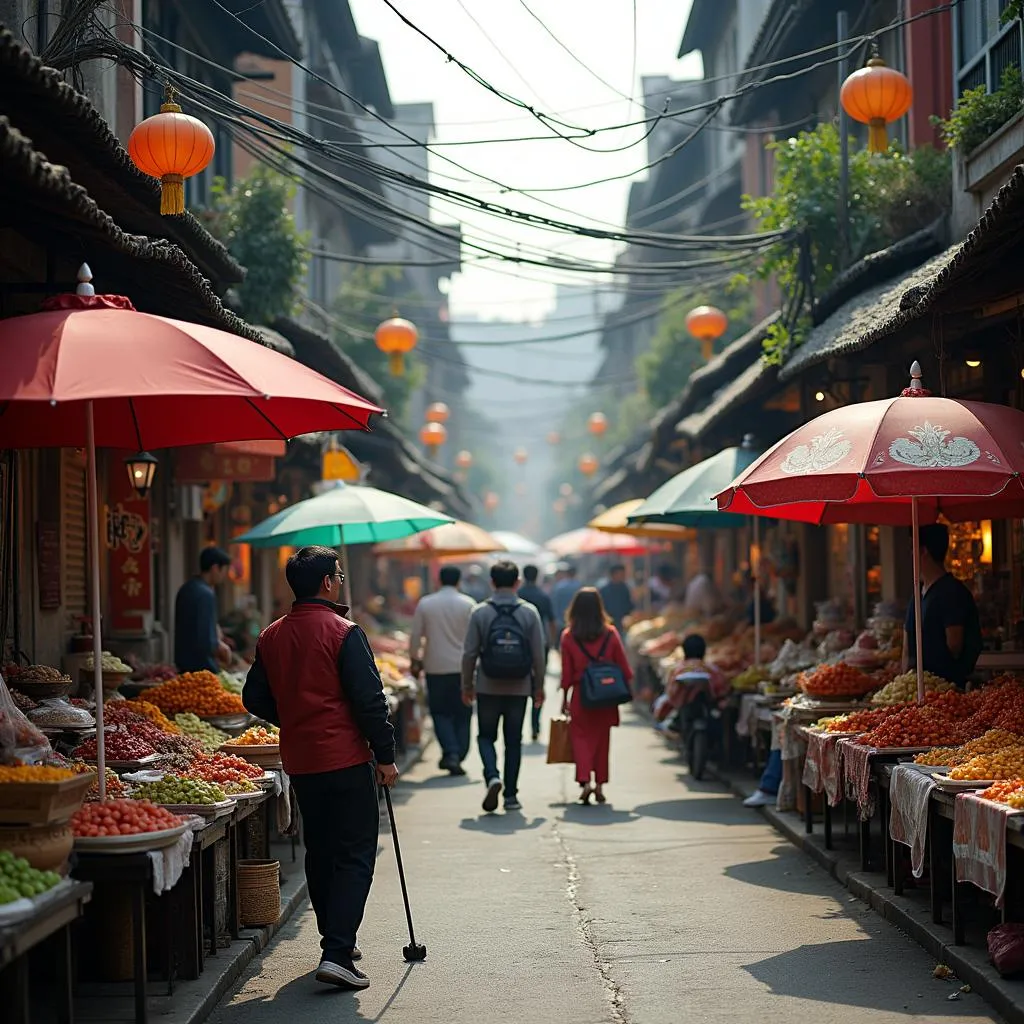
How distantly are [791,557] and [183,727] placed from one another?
36.7 feet

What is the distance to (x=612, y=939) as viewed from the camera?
28.3ft

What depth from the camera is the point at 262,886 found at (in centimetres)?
885

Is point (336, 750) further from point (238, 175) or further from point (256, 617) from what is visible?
point (238, 175)

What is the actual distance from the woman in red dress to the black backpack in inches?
26.9

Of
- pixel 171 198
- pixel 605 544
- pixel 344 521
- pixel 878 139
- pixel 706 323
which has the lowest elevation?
pixel 605 544

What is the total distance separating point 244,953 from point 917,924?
357 cm

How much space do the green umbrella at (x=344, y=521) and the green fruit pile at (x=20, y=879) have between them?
912 centimetres

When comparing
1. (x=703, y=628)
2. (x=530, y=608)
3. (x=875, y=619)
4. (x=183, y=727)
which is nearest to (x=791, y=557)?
(x=703, y=628)

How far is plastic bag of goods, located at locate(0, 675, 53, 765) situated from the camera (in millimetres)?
7164

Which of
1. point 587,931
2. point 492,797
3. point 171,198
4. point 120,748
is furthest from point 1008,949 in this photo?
point 492,797

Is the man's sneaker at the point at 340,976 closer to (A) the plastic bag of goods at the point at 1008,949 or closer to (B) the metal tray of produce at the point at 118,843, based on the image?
(B) the metal tray of produce at the point at 118,843

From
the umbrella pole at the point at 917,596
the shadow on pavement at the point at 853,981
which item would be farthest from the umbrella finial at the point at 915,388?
the shadow on pavement at the point at 853,981

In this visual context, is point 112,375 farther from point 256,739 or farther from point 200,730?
point 200,730

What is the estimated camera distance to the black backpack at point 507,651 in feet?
44.7
